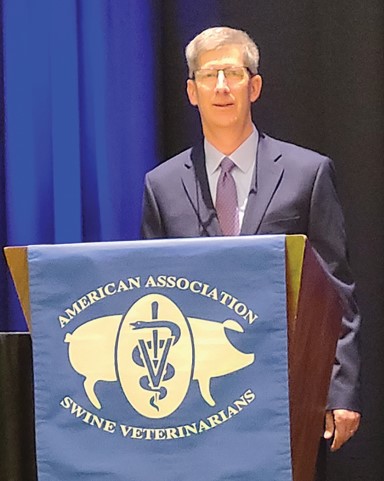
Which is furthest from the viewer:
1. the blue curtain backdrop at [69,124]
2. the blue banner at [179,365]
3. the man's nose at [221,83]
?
the blue curtain backdrop at [69,124]

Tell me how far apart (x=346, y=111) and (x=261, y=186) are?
59 centimetres

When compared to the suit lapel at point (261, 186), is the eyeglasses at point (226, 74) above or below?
above

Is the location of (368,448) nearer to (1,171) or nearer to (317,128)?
(317,128)

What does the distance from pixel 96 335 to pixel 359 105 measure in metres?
1.45

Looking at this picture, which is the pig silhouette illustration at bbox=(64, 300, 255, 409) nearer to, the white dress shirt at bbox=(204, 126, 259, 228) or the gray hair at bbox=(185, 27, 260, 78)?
the white dress shirt at bbox=(204, 126, 259, 228)

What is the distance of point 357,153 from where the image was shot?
265cm

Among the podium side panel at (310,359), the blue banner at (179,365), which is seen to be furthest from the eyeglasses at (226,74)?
the blue banner at (179,365)

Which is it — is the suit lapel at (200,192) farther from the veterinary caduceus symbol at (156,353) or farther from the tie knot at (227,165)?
the veterinary caduceus symbol at (156,353)

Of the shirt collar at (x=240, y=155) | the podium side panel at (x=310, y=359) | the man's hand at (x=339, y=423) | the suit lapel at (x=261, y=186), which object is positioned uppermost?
the shirt collar at (x=240, y=155)

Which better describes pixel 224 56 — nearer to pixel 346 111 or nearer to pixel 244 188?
pixel 244 188

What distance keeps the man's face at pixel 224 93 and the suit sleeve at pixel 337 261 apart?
25 cm

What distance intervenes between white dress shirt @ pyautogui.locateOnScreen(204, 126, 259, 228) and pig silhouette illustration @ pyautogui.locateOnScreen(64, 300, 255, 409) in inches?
32.1

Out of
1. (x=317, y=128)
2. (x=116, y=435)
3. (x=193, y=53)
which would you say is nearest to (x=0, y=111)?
(x=193, y=53)

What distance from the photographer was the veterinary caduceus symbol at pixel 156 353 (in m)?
1.41
